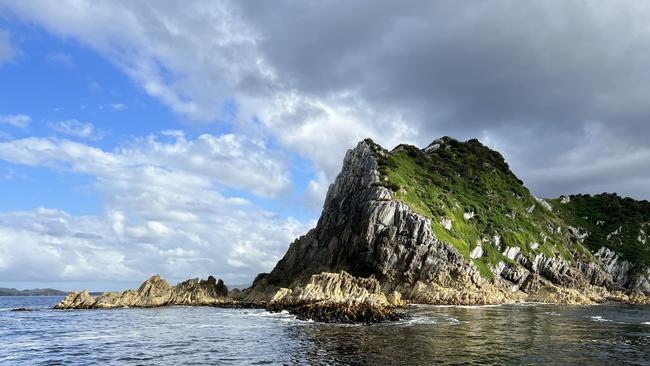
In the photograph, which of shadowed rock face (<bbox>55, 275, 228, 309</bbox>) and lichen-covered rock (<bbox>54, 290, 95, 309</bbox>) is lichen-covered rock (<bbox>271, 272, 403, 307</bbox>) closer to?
shadowed rock face (<bbox>55, 275, 228, 309</bbox>)

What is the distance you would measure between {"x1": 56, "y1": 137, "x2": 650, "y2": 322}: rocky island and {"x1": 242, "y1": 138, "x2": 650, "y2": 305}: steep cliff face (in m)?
0.33

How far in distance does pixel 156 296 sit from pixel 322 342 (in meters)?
74.5

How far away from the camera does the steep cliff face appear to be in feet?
385

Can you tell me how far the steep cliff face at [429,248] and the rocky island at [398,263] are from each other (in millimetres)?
326

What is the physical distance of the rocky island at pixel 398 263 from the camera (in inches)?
3888

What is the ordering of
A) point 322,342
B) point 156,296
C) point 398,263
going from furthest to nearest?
1. point 398,263
2. point 156,296
3. point 322,342

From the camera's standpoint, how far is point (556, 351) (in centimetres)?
4419

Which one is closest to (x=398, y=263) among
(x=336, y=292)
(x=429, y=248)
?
(x=429, y=248)

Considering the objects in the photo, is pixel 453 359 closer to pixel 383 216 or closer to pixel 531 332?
pixel 531 332

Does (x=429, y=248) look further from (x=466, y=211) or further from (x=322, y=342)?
(x=322, y=342)

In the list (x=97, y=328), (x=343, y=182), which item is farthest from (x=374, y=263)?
(x=97, y=328)

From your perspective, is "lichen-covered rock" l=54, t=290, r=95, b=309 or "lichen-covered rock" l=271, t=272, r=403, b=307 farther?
"lichen-covered rock" l=54, t=290, r=95, b=309

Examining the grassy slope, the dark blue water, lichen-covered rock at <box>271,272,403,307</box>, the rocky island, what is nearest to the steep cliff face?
the rocky island

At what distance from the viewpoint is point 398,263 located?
117875mm
